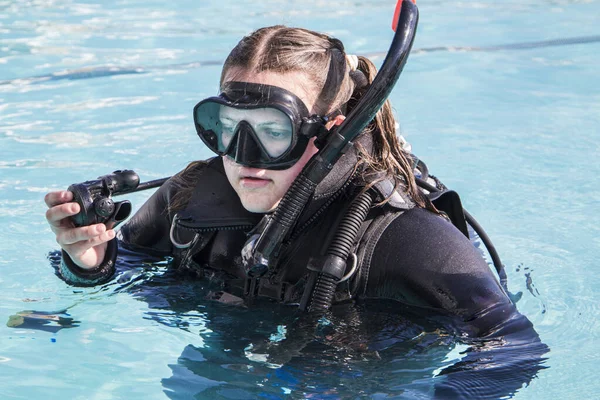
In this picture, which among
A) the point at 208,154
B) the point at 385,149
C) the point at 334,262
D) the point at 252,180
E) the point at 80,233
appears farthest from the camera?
the point at 208,154

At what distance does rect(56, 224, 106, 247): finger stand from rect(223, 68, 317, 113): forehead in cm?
60

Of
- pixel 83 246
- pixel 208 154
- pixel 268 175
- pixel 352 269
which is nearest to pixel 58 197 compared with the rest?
pixel 83 246

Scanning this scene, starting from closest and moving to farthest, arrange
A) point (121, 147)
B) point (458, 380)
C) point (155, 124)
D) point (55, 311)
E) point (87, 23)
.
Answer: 1. point (458, 380)
2. point (55, 311)
3. point (121, 147)
4. point (155, 124)
5. point (87, 23)

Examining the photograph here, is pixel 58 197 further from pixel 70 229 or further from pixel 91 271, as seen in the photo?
pixel 91 271

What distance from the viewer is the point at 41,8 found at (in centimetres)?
909

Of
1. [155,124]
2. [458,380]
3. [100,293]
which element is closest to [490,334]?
[458,380]

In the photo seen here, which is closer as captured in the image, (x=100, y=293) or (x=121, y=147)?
(x=100, y=293)

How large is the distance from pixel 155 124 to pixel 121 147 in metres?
0.49

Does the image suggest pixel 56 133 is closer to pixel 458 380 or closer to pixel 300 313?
pixel 300 313

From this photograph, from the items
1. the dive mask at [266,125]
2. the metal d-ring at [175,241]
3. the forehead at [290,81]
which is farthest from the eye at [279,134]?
the metal d-ring at [175,241]

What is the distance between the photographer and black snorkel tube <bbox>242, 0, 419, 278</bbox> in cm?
231

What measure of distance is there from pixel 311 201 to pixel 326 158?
167 millimetres

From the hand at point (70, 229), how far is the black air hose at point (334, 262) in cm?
62

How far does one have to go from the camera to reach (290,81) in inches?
100.0
